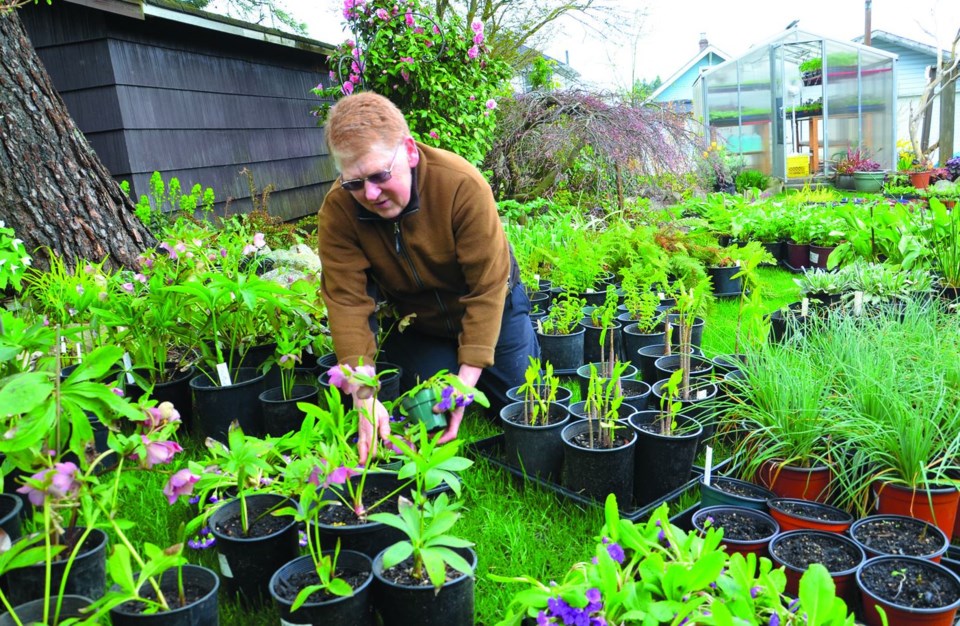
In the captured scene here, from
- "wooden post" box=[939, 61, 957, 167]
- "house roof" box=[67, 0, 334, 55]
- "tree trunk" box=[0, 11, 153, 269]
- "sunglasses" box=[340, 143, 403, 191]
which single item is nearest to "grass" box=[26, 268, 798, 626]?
"sunglasses" box=[340, 143, 403, 191]

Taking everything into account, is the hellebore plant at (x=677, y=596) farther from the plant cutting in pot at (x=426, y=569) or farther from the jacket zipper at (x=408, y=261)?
the jacket zipper at (x=408, y=261)

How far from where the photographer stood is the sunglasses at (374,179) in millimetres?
1994

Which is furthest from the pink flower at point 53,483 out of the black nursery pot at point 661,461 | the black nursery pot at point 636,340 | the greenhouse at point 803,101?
the greenhouse at point 803,101

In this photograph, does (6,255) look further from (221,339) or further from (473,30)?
(473,30)

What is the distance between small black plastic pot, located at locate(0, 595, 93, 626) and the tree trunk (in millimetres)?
2798

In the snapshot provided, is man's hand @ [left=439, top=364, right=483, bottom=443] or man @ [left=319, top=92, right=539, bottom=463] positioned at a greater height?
man @ [left=319, top=92, right=539, bottom=463]

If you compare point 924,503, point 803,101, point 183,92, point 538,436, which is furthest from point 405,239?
point 803,101

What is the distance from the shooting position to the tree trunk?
3584mm

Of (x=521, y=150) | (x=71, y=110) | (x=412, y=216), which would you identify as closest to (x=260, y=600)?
(x=412, y=216)

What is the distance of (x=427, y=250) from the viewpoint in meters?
2.37

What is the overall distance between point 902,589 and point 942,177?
14549 millimetres

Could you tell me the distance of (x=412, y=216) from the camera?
2.32 m

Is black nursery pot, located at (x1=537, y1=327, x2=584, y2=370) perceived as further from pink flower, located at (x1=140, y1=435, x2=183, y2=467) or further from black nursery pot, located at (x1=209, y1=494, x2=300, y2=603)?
pink flower, located at (x1=140, y1=435, x2=183, y2=467)

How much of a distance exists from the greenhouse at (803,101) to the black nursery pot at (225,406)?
12687 mm
